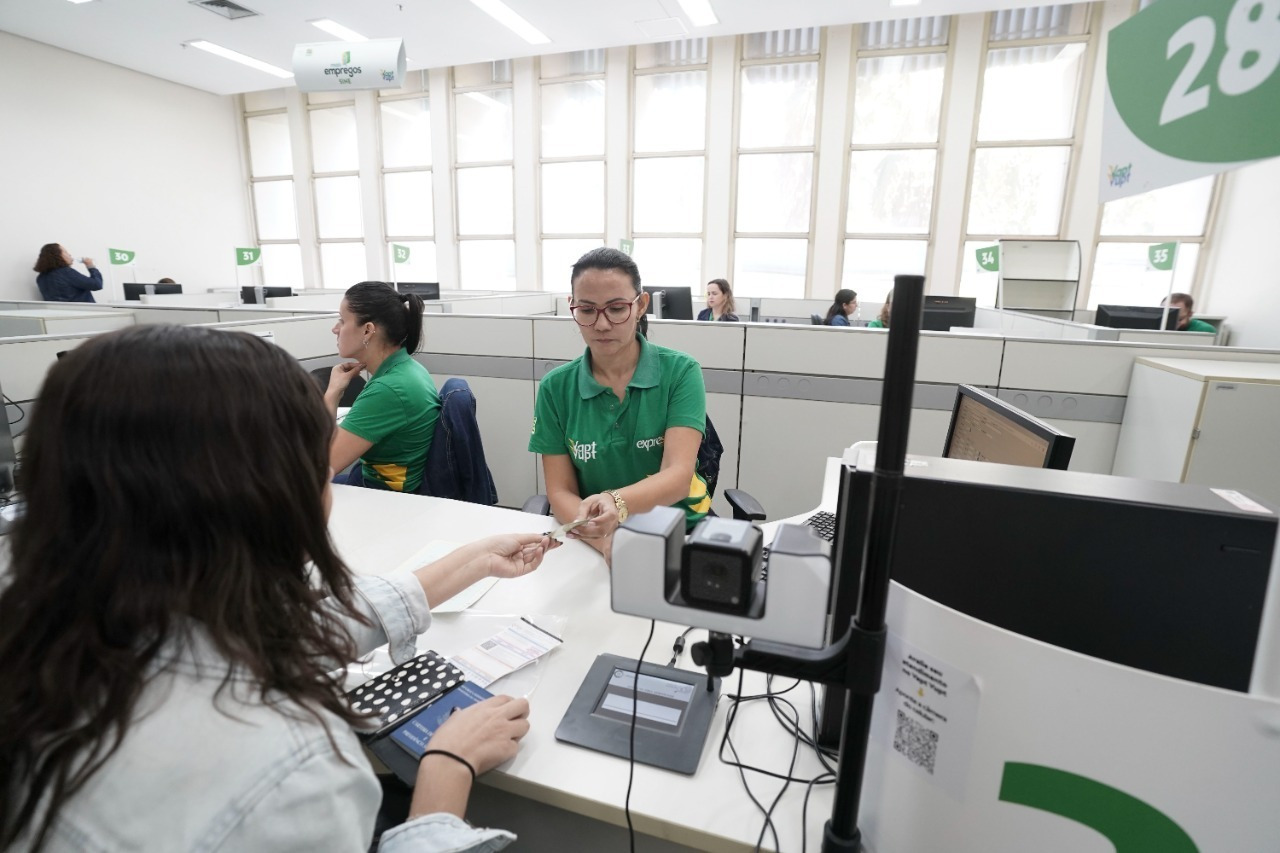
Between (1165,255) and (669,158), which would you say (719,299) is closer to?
(1165,255)

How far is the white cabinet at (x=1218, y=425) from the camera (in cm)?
209

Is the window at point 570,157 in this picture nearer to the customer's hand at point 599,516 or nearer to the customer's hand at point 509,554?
the customer's hand at point 599,516

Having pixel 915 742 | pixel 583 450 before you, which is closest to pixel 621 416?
pixel 583 450

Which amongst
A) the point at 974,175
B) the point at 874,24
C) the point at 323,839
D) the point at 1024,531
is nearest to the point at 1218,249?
the point at 974,175

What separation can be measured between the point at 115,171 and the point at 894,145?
383 inches

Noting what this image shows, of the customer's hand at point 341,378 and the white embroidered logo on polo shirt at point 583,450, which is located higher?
the customer's hand at point 341,378

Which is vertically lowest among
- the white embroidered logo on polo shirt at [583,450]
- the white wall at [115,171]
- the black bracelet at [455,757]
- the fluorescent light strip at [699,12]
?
the black bracelet at [455,757]

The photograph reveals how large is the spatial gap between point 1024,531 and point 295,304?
6267mm

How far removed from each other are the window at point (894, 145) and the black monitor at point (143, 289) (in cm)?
764

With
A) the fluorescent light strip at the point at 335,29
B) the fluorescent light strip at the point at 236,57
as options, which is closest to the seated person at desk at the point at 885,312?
the fluorescent light strip at the point at 335,29

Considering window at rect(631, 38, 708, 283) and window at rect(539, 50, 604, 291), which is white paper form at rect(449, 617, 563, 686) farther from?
window at rect(631, 38, 708, 283)

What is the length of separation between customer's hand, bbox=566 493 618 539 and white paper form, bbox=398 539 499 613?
22cm

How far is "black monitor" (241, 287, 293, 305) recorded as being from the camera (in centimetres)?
590

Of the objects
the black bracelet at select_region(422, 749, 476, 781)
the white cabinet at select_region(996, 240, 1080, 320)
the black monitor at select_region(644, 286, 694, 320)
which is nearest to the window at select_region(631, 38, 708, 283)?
the black monitor at select_region(644, 286, 694, 320)
